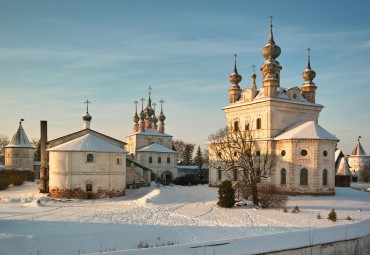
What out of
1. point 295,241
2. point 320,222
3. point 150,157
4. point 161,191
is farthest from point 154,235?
point 150,157

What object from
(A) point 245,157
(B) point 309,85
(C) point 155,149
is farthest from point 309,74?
(C) point 155,149

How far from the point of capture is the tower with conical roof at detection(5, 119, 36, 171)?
46.1 m

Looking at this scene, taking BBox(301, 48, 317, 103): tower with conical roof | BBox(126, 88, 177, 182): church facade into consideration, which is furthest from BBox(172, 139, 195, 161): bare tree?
BBox(301, 48, 317, 103): tower with conical roof

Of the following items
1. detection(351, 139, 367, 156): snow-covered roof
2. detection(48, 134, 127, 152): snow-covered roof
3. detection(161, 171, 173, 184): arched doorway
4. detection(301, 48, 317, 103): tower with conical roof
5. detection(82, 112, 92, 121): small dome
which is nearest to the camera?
detection(48, 134, 127, 152): snow-covered roof

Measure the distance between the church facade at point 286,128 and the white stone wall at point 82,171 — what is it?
1032 cm

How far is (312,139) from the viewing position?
87.4 ft

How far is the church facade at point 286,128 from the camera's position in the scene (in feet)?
88.1

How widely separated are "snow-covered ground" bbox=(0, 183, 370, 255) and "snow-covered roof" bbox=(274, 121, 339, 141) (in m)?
4.55

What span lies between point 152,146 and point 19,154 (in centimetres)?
1726

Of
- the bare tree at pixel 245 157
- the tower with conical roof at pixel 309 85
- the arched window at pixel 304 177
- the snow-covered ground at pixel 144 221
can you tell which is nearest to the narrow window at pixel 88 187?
the snow-covered ground at pixel 144 221

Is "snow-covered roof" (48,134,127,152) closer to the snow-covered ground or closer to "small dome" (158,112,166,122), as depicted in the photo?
the snow-covered ground

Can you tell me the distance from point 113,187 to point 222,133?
37.0 ft

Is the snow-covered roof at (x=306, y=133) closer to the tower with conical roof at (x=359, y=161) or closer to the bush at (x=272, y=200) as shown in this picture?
the bush at (x=272, y=200)

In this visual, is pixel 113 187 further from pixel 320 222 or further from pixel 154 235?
pixel 320 222
